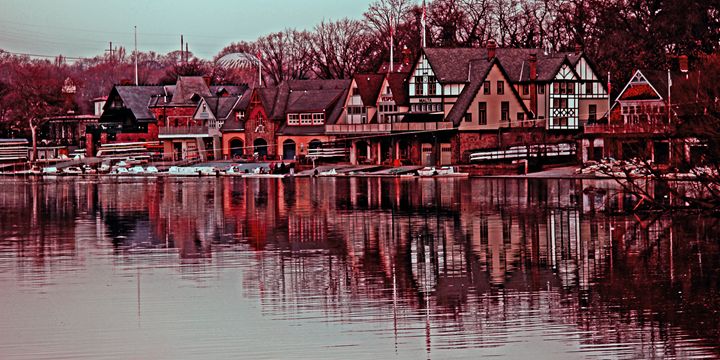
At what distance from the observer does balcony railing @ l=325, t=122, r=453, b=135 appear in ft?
245

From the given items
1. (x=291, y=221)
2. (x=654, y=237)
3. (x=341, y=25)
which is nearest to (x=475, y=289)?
(x=654, y=237)

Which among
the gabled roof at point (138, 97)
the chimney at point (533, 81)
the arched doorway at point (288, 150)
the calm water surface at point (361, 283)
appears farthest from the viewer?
the gabled roof at point (138, 97)

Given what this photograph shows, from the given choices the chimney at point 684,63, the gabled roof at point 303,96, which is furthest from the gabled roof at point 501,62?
the gabled roof at point 303,96

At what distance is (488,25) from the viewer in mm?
96188

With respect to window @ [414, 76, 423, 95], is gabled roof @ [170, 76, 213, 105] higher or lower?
higher

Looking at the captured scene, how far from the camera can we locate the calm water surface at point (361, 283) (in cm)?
1766

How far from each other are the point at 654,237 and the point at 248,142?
204 feet

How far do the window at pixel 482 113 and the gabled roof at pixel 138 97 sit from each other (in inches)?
1436

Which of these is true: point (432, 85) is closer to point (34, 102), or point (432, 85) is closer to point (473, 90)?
point (473, 90)

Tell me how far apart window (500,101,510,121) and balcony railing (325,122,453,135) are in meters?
3.60

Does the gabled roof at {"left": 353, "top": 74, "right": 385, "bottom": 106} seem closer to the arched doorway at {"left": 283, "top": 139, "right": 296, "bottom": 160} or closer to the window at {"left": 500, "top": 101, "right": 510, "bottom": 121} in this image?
the arched doorway at {"left": 283, "top": 139, "right": 296, "bottom": 160}

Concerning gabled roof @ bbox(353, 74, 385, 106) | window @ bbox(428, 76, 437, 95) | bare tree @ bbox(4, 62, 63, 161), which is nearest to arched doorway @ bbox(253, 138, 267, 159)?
gabled roof @ bbox(353, 74, 385, 106)

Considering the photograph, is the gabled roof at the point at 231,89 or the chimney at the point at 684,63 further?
the gabled roof at the point at 231,89

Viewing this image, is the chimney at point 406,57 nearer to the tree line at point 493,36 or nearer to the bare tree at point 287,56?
Answer: the tree line at point 493,36
